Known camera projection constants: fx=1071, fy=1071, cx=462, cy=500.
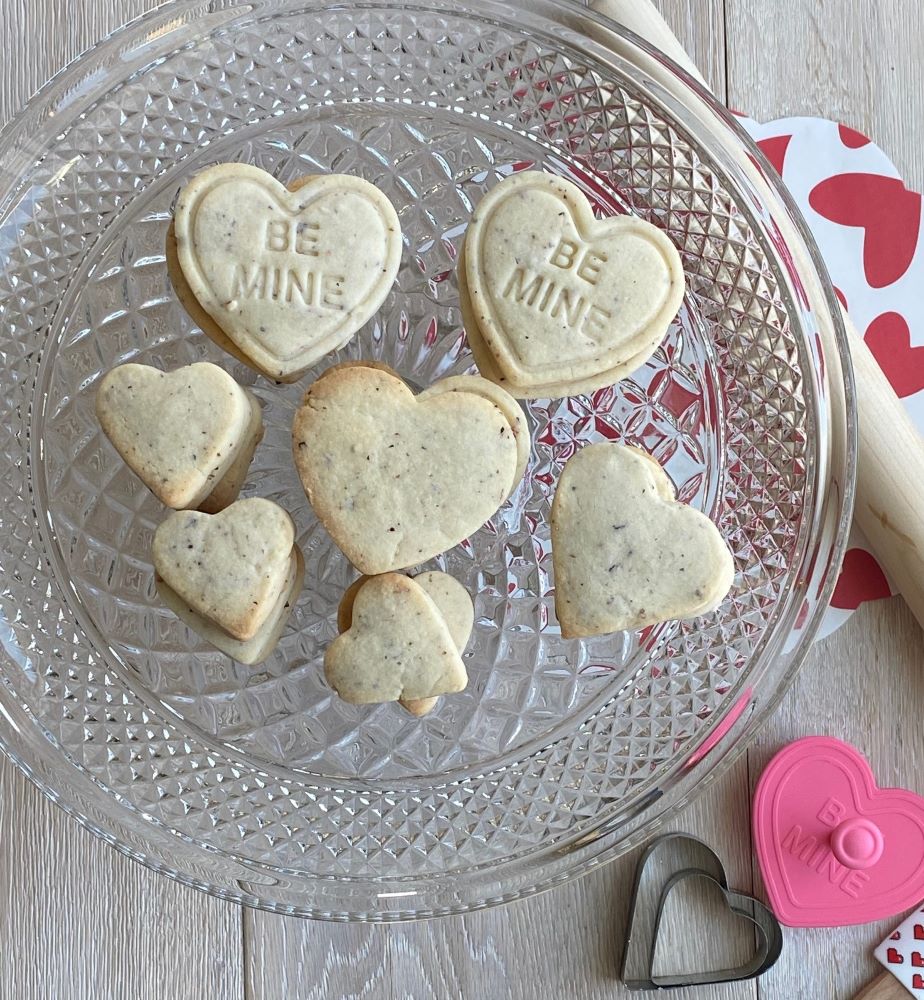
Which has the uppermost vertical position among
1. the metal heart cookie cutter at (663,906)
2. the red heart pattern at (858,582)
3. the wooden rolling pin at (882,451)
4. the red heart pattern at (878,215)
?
the red heart pattern at (878,215)

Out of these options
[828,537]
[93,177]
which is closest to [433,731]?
[828,537]

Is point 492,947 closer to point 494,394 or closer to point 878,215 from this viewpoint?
point 494,394

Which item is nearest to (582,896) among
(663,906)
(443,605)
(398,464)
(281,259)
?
(663,906)

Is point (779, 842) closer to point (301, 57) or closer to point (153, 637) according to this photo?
point (153, 637)

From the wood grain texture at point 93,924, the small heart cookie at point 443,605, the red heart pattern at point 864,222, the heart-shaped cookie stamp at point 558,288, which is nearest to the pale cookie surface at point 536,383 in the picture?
the heart-shaped cookie stamp at point 558,288

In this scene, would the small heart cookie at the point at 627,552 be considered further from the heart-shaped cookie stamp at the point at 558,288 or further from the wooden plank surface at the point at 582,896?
the wooden plank surface at the point at 582,896
